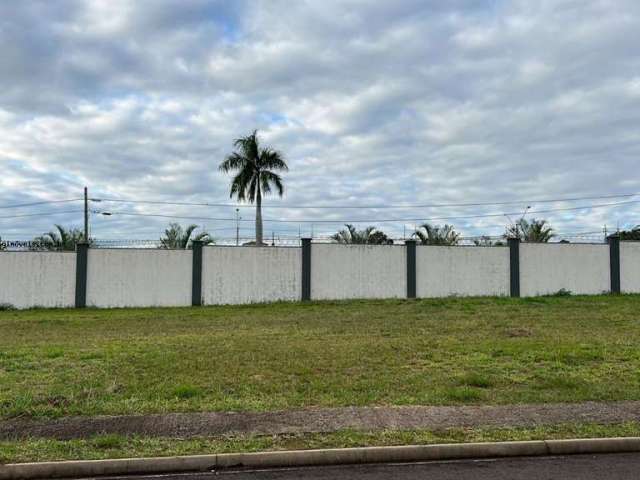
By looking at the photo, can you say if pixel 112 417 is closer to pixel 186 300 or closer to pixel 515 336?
pixel 515 336

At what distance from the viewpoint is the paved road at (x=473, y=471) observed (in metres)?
5.42

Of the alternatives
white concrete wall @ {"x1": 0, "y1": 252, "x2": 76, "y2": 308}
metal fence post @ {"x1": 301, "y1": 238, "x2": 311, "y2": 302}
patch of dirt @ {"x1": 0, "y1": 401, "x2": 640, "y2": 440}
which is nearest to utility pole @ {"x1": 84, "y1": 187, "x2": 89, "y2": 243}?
white concrete wall @ {"x1": 0, "y1": 252, "x2": 76, "y2": 308}

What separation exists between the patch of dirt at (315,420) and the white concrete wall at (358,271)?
21.6 meters

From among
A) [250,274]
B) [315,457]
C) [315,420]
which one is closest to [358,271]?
[250,274]

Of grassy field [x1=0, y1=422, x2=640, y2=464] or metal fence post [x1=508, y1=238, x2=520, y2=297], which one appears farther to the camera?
metal fence post [x1=508, y1=238, x2=520, y2=297]

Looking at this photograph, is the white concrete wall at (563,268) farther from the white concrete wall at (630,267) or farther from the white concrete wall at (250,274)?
Result: the white concrete wall at (250,274)

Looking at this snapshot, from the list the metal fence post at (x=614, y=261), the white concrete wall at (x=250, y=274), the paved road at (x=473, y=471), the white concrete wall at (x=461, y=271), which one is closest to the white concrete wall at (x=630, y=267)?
the metal fence post at (x=614, y=261)

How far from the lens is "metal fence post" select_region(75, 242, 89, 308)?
27.1 metres

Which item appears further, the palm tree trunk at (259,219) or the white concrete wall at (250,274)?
the palm tree trunk at (259,219)

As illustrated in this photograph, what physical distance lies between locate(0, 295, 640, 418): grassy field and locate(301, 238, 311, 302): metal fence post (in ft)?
30.8

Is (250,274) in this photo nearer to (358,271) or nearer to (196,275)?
(196,275)

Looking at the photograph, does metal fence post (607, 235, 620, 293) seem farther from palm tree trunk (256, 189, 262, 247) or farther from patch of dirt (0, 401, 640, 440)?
patch of dirt (0, 401, 640, 440)

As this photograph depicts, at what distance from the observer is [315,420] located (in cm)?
691

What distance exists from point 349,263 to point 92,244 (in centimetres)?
1222
